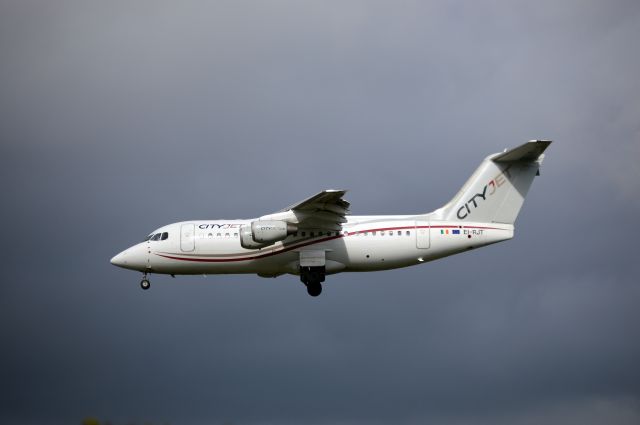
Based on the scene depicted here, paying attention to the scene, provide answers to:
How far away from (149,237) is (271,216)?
477 centimetres

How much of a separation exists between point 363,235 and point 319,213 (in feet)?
5.38

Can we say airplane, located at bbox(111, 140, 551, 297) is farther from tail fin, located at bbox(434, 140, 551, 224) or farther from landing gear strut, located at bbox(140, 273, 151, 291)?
landing gear strut, located at bbox(140, 273, 151, 291)

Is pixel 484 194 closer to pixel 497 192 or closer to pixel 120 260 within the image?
pixel 497 192

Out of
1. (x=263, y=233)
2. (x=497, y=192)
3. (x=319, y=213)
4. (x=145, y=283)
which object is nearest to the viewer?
(x=263, y=233)

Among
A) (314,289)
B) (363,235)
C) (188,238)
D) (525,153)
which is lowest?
(314,289)

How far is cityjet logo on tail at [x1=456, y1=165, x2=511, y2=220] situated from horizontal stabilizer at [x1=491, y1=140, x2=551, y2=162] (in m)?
0.40

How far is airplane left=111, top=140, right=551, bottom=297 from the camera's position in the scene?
39562mm

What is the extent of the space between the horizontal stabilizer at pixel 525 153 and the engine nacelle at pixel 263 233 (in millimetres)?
7241

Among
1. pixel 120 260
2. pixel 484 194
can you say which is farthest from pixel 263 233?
pixel 484 194

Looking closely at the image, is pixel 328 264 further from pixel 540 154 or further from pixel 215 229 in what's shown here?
pixel 540 154

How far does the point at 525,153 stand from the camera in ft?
130

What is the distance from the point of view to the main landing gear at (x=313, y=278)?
131 ft

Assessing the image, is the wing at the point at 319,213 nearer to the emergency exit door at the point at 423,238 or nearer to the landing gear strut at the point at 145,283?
the emergency exit door at the point at 423,238

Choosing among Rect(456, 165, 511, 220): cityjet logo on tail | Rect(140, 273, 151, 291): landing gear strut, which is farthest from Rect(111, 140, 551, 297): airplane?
Rect(140, 273, 151, 291): landing gear strut
